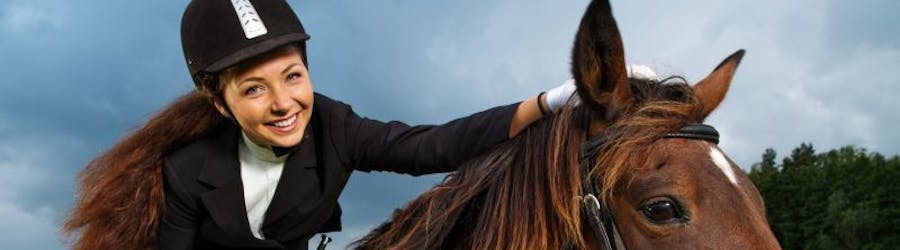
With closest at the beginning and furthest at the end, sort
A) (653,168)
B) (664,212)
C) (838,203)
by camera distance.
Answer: (664,212) → (653,168) → (838,203)

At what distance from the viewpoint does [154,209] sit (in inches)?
Answer: 158

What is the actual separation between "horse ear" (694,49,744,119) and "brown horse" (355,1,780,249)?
0.09 metres

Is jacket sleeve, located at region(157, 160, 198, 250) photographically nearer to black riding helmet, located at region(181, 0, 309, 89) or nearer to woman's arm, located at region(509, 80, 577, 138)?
black riding helmet, located at region(181, 0, 309, 89)

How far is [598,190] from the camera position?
3.18 metres

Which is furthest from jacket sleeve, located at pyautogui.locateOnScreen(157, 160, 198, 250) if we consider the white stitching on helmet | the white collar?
the white stitching on helmet

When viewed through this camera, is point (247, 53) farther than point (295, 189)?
No

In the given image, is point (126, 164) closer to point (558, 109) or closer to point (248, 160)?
point (248, 160)

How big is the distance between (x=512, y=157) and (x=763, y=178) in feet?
280

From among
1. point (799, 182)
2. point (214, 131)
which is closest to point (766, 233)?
point (214, 131)

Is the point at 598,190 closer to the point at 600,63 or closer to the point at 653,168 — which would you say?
the point at 653,168

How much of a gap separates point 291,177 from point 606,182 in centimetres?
152

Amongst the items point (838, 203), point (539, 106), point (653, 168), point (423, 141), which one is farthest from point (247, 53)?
point (838, 203)

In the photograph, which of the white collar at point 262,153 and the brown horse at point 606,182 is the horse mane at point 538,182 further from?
the white collar at point 262,153

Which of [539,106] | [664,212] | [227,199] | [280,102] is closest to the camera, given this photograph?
[664,212]
